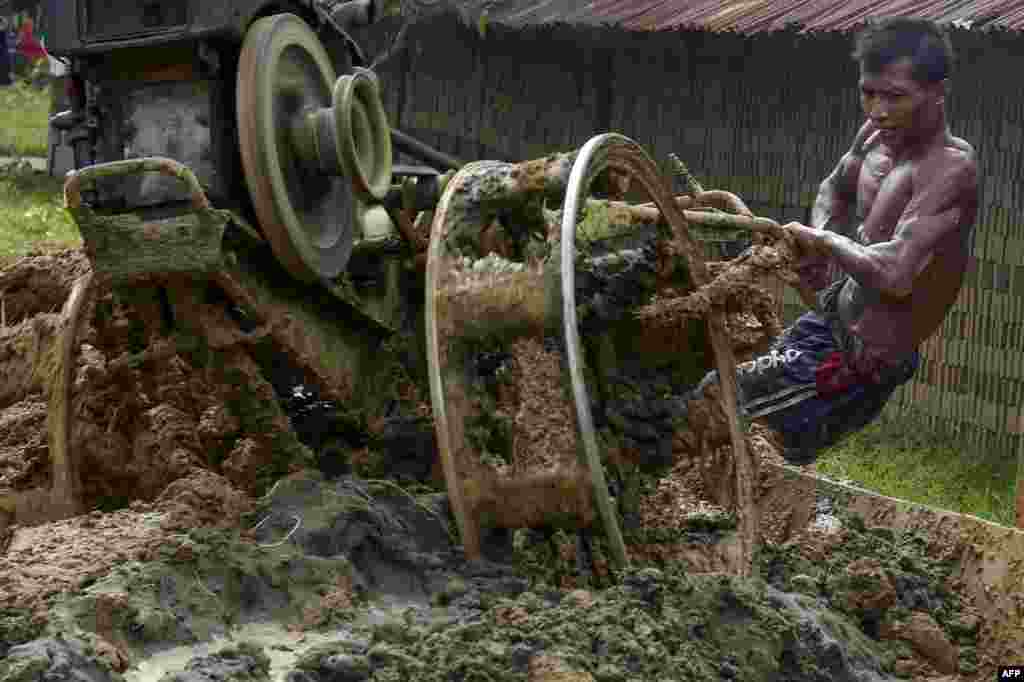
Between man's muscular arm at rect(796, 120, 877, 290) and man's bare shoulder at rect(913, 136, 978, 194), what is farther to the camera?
man's muscular arm at rect(796, 120, 877, 290)

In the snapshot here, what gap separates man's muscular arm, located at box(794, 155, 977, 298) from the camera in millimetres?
6234

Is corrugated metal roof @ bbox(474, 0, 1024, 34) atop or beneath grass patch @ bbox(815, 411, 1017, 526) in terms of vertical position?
atop

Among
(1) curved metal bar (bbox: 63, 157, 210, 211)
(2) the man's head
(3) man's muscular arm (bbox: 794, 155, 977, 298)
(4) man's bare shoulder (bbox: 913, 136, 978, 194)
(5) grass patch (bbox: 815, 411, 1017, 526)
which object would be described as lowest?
(5) grass patch (bbox: 815, 411, 1017, 526)

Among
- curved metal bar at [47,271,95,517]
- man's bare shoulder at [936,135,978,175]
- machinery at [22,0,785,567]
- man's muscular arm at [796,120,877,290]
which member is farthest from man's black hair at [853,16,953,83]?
curved metal bar at [47,271,95,517]

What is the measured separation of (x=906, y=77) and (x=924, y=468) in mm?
2485

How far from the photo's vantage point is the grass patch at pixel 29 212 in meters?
12.6

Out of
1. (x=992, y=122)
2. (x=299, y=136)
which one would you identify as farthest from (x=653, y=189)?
(x=992, y=122)

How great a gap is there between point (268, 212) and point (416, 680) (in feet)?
5.07

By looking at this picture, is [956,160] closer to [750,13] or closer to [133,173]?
[750,13]

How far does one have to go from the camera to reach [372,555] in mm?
4777

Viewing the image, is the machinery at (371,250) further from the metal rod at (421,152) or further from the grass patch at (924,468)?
the grass patch at (924,468)

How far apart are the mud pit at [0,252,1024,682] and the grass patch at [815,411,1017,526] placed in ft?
6.54

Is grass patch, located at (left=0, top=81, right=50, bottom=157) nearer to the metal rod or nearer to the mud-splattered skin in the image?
the metal rod

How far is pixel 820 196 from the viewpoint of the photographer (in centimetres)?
700
